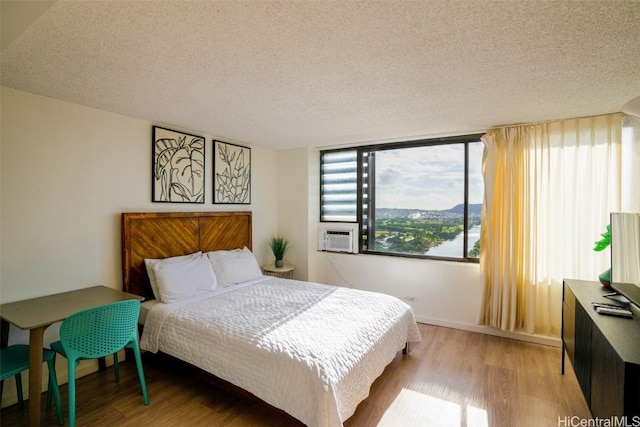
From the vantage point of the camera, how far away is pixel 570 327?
2.29 meters

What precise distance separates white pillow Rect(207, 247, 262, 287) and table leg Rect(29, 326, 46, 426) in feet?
5.04

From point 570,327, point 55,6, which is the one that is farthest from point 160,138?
point 570,327

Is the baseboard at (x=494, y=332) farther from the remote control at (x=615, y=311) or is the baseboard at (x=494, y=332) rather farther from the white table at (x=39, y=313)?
the white table at (x=39, y=313)

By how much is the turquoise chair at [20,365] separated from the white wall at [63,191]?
0.75ft

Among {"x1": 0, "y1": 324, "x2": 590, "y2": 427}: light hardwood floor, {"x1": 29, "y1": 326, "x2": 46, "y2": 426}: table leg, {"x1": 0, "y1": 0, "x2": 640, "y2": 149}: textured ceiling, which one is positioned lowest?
{"x1": 0, "y1": 324, "x2": 590, "y2": 427}: light hardwood floor

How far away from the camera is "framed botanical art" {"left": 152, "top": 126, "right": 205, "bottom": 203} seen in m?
3.06

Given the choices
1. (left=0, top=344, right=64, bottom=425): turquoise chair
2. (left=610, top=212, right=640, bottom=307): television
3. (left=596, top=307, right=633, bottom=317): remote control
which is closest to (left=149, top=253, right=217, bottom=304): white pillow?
(left=0, top=344, right=64, bottom=425): turquoise chair

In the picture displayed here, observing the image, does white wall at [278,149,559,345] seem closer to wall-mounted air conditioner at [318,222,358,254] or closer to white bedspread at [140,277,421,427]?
wall-mounted air conditioner at [318,222,358,254]

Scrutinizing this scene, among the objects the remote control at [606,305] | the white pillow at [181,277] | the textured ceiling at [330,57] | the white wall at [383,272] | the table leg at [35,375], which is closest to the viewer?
the textured ceiling at [330,57]

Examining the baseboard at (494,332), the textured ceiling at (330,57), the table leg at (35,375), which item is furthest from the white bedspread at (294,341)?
→ the textured ceiling at (330,57)

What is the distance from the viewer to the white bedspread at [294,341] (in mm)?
1743

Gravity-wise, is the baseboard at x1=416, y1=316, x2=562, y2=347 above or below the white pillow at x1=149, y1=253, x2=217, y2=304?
below
